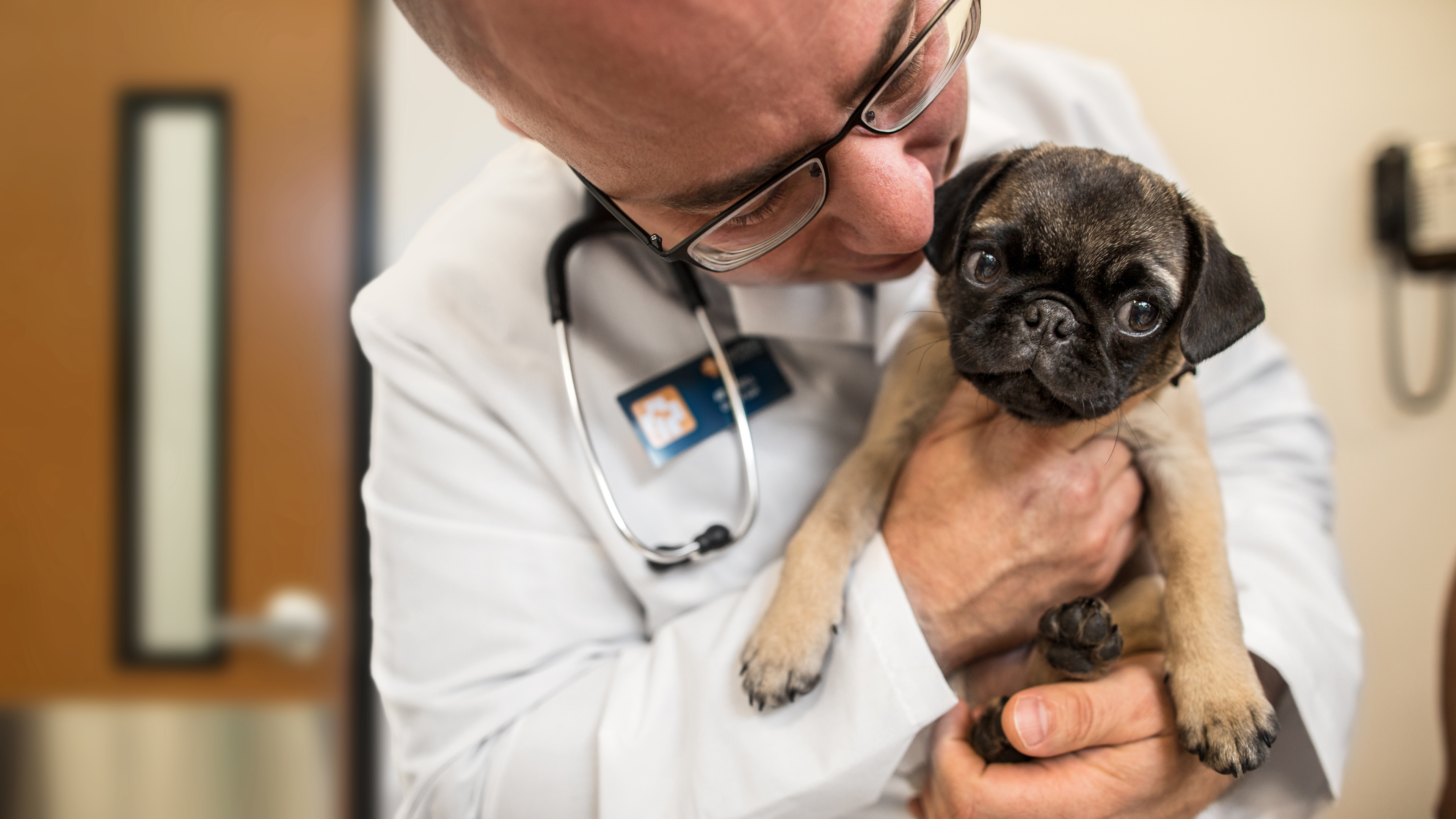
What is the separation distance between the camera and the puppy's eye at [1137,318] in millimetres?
1251

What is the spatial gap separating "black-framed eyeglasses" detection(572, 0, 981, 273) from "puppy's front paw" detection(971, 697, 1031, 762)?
3.05 feet

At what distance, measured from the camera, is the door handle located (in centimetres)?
156

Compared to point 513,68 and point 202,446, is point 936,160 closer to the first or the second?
point 513,68

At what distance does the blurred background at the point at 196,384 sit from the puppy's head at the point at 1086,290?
116cm

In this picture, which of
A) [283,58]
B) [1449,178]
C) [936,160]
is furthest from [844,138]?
[1449,178]

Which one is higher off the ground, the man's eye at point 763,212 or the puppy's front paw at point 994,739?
the man's eye at point 763,212

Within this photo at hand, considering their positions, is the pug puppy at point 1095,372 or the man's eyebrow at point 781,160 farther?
the pug puppy at point 1095,372

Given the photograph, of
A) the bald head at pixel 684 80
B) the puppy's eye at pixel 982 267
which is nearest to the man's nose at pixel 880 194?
the bald head at pixel 684 80

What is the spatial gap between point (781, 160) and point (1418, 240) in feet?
7.81

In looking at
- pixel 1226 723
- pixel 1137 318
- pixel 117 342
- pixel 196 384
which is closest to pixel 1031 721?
pixel 1226 723

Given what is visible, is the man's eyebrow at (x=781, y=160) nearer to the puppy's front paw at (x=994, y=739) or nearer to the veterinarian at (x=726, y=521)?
the veterinarian at (x=726, y=521)

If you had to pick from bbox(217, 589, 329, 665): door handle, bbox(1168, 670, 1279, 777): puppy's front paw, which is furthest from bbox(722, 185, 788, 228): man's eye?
bbox(217, 589, 329, 665): door handle

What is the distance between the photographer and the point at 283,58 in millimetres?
1684

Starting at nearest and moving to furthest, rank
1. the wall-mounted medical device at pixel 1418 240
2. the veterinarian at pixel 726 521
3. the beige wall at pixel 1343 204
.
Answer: the veterinarian at pixel 726 521
the wall-mounted medical device at pixel 1418 240
the beige wall at pixel 1343 204
